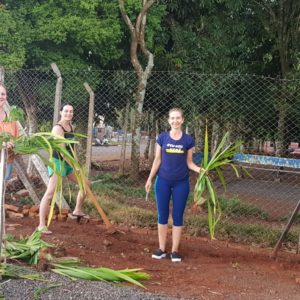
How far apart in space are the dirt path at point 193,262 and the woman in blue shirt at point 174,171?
35 cm

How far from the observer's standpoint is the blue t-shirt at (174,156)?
19.8 ft

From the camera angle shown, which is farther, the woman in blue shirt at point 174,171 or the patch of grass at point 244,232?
the patch of grass at point 244,232

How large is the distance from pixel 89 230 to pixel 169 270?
6.45ft

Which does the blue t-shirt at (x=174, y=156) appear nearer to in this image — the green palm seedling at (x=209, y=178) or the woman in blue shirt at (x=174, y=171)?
the woman in blue shirt at (x=174, y=171)

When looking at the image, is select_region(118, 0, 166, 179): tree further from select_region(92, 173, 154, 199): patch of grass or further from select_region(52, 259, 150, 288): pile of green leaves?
select_region(52, 259, 150, 288): pile of green leaves

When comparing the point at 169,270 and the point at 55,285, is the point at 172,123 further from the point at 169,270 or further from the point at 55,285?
the point at 55,285

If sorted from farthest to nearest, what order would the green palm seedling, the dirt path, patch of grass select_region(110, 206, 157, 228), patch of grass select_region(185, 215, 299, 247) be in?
patch of grass select_region(110, 206, 157, 228) → patch of grass select_region(185, 215, 299, 247) → the green palm seedling → the dirt path

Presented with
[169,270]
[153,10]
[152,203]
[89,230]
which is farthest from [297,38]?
[169,270]

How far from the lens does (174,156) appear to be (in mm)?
6055

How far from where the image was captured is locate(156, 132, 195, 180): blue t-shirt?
605 cm

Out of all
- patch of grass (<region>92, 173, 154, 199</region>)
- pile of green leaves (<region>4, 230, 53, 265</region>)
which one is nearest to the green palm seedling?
pile of green leaves (<region>4, 230, 53, 265</region>)

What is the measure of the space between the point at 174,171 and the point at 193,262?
3.52ft

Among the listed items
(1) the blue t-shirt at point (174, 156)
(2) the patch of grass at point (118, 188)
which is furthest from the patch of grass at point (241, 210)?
(1) the blue t-shirt at point (174, 156)

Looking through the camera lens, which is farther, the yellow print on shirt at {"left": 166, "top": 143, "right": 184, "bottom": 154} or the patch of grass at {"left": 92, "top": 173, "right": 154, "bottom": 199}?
the patch of grass at {"left": 92, "top": 173, "right": 154, "bottom": 199}
